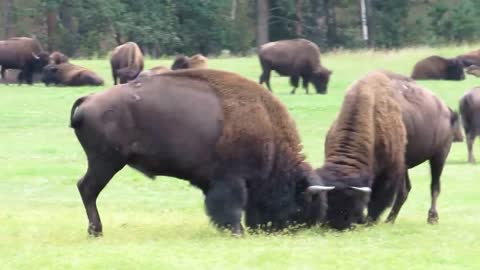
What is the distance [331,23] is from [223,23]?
692 centimetres

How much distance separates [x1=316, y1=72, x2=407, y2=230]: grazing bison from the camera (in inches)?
453

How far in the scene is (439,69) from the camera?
43562 mm

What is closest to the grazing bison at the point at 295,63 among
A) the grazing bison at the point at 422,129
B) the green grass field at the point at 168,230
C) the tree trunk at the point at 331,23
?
the green grass field at the point at 168,230

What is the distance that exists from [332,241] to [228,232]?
121cm

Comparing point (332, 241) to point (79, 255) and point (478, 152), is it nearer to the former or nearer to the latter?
point (79, 255)

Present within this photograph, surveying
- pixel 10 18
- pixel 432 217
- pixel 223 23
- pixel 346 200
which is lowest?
pixel 223 23

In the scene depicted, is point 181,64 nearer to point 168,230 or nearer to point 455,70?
point 455,70

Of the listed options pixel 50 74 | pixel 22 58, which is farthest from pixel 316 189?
pixel 22 58

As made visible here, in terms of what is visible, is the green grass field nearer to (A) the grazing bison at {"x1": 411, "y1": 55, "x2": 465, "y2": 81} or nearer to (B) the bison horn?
(B) the bison horn

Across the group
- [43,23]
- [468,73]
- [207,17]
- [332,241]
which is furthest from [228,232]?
[43,23]

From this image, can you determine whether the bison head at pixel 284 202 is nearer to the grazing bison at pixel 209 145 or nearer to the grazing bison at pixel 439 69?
the grazing bison at pixel 209 145

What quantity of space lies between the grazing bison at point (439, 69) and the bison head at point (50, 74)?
14.1 metres

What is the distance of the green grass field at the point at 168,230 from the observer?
920cm

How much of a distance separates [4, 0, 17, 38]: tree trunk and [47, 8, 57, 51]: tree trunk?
7.98 feet
